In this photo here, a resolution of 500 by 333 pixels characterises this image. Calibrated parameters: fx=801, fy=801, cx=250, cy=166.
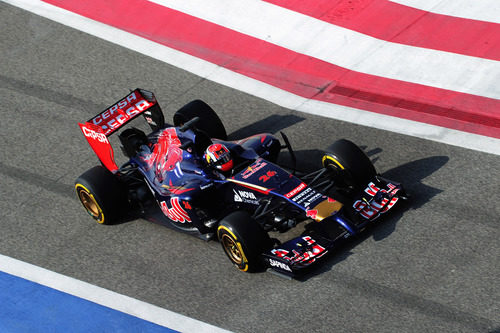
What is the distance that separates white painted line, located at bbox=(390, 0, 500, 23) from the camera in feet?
44.8

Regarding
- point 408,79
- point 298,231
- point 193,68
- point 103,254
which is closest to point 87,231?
point 103,254

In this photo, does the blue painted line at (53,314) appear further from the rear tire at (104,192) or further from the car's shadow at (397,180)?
the car's shadow at (397,180)

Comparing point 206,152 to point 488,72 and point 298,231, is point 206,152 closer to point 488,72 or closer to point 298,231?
point 298,231

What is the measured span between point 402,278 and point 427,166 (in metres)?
2.36

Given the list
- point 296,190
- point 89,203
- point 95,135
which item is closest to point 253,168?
point 296,190

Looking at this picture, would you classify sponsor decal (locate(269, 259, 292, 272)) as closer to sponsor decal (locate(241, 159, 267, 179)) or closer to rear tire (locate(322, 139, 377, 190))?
sponsor decal (locate(241, 159, 267, 179))

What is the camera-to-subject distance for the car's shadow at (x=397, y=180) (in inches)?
396

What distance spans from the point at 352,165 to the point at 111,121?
363cm

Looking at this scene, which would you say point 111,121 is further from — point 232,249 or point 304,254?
point 304,254

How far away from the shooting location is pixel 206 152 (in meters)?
10.7

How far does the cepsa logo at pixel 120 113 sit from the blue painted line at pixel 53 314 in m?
2.46

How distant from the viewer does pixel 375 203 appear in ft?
33.5

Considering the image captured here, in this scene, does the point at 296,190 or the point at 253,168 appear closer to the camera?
the point at 296,190

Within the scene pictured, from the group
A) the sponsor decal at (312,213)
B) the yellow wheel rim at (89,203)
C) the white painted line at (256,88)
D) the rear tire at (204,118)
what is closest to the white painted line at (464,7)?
the white painted line at (256,88)
